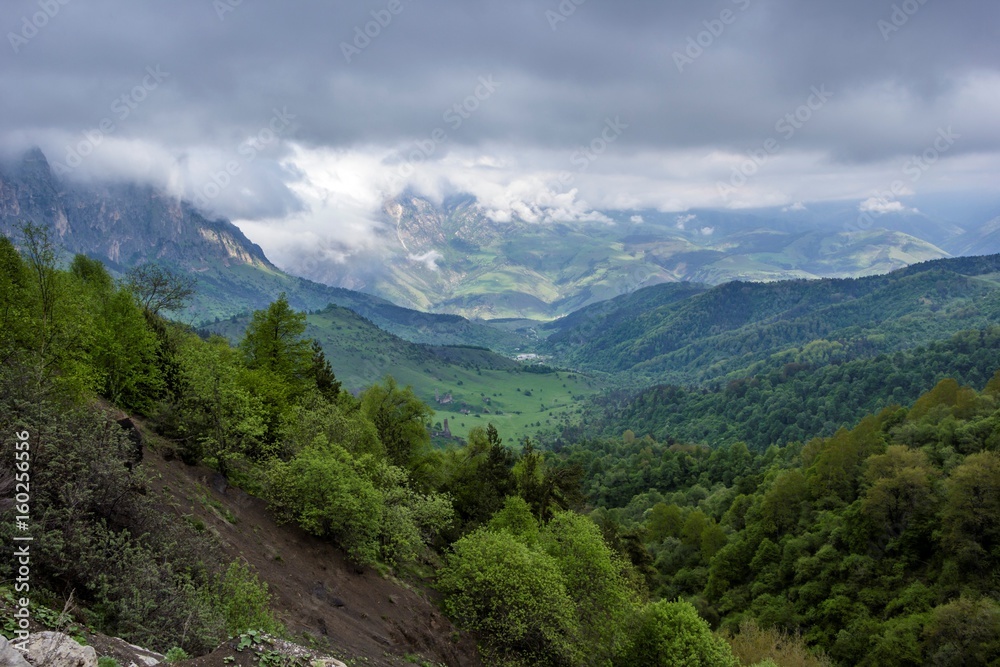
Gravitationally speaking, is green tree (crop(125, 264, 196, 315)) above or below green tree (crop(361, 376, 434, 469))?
above

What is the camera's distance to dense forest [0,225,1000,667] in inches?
833

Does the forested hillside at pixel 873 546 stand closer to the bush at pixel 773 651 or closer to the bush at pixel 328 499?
the bush at pixel 773 651

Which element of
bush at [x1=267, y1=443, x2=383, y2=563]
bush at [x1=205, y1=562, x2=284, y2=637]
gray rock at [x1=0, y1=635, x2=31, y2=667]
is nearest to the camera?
gray rock at [x1=0, y1=635, x2=31, y2=667]

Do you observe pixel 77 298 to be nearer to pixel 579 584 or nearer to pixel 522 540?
pixel 522 540

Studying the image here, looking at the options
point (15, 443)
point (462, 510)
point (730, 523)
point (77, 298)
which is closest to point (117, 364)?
point (77, 298)

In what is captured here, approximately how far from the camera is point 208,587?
23.5m

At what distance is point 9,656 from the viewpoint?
1255cm

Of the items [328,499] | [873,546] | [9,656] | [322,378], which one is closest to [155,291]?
[322,378]

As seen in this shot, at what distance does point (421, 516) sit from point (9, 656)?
1459 inches

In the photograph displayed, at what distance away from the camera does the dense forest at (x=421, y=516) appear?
833 inches

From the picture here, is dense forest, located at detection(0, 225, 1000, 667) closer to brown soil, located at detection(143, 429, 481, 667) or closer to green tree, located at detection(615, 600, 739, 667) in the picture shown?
green tree, located at detection(615, 600, 739, 667)

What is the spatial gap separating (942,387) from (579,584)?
93103mm

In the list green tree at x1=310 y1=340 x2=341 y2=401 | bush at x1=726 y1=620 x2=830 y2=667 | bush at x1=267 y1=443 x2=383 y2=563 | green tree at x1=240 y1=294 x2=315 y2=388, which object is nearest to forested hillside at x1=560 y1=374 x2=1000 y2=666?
bush at x1=726 y1=620 x2=830 y2=667

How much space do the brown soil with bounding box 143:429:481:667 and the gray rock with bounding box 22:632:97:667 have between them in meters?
12.8
